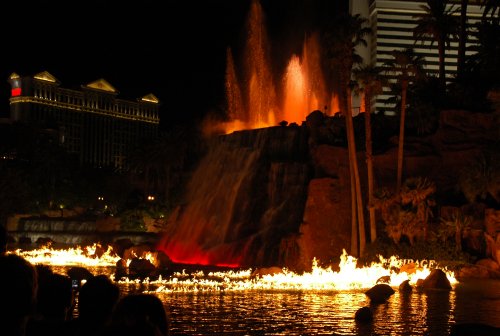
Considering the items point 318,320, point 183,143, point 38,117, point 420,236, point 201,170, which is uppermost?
point 38,117

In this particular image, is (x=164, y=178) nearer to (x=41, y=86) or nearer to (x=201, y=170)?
(x=201, y=170)

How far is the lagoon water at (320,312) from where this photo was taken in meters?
13.9

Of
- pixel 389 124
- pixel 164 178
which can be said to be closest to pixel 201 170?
pixel 389 124

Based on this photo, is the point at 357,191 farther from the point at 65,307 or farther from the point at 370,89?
the point at 65,307

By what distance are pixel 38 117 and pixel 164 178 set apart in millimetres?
54339

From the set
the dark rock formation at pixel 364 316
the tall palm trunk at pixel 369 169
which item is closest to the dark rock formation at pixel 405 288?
the dark rock formation at pixel 364 316

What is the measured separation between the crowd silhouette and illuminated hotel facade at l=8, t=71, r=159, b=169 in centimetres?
10998

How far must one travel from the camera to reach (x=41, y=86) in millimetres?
120500

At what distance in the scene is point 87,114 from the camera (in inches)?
5030

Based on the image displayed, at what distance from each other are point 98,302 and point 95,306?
0.03 meters

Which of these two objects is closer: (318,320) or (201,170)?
(318,320)

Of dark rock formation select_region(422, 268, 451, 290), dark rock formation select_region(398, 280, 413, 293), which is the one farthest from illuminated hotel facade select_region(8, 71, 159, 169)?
dark rock formation select_region(398, 280, 413, 293)


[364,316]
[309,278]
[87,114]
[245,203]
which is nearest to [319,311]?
[364,316]

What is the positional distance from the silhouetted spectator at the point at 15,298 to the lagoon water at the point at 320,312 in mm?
10369
